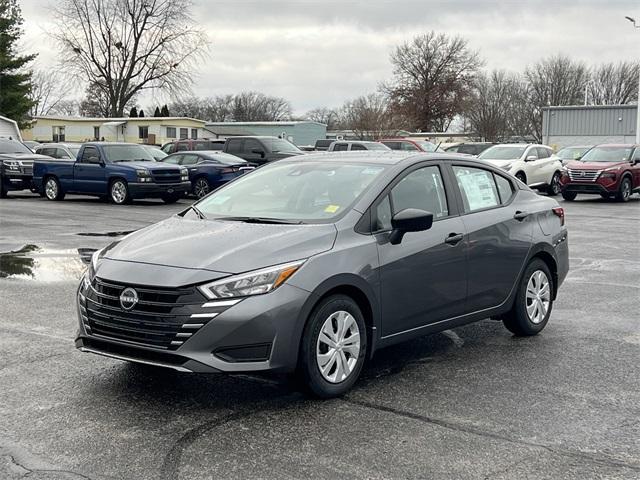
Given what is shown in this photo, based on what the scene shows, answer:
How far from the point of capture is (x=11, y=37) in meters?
56.6

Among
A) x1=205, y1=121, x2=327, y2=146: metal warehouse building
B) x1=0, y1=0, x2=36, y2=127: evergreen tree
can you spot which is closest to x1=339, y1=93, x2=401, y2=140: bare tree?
x1=205, y1=121, x2=327, y2=146: metal warehouse building

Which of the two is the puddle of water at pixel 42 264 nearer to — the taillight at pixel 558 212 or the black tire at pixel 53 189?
the taillight at pixel 558 212

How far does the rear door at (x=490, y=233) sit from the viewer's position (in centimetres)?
612

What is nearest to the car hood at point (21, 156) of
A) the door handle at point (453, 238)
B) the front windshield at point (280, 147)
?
the front windshield at point (280, 147)

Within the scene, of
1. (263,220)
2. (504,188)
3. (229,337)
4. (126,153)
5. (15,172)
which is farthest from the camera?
(15,172)

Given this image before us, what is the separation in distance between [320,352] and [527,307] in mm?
2536

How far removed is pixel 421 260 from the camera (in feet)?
18.3

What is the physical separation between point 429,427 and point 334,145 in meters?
24.6

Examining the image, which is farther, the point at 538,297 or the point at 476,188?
the point at 538,297

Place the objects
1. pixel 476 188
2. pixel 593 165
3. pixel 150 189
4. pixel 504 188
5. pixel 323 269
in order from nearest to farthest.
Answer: pixel 323 269
pixel 476 188
pixel 504 188
pixel 150 189
pixel 593 165

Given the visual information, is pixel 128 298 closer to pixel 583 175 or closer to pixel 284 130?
pixel 583 175

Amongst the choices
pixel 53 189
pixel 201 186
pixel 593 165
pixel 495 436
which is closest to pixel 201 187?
pixel 201 186

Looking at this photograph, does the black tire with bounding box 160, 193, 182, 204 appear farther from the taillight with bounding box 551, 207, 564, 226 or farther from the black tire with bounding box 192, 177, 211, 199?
the taillight with bounding box 551, 207, 564, 226

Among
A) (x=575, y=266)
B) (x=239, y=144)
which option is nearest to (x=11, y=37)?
(x=239, y=144)
